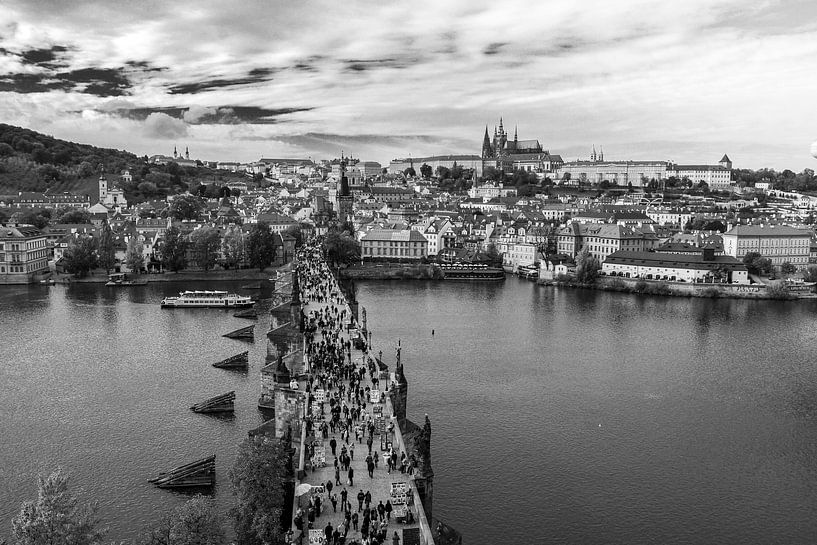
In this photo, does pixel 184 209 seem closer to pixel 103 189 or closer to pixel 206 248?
pixel 103 189

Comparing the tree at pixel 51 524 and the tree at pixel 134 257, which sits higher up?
the tree at pixel 134 257

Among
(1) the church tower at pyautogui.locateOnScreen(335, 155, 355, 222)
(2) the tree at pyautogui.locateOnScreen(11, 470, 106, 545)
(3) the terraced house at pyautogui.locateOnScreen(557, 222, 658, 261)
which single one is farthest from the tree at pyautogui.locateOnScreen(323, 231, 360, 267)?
(2) the tree at pyautogui.locateOnScreen(11, 470, 106, 545)

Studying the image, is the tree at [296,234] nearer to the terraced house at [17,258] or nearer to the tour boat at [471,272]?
the tour boat at [471,272]

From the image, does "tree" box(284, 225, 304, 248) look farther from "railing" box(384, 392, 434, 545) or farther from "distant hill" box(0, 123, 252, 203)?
"railing" box(384, 392, 434, 545)

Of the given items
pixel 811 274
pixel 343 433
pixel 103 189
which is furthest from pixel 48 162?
pixel 343 433

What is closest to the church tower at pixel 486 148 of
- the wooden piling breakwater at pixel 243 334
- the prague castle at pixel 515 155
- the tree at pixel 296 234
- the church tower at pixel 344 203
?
the prague castle at pixel 515 155

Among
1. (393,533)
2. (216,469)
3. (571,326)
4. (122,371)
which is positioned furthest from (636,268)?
(393,533)

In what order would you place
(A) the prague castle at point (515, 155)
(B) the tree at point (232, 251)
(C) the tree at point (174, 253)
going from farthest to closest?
(A) the prague castle at point (515, 155), (B) the tree at point (232, 251), (C) the tree at point (174, 253)

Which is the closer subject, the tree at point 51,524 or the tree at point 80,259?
the tree at point 51,524
